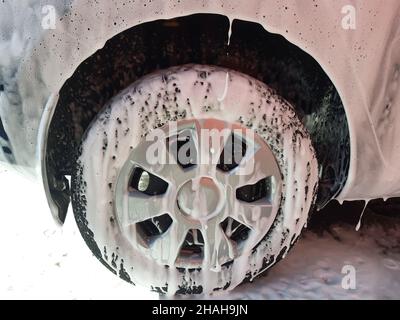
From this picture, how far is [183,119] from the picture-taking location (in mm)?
1669

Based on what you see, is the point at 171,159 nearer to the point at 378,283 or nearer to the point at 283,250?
the point at 283,250

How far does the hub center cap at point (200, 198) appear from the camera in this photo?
1721mm

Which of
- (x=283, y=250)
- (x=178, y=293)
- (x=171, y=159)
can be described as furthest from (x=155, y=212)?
(x=283, y=250)

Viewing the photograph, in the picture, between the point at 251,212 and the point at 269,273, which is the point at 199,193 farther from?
the point at 269,273

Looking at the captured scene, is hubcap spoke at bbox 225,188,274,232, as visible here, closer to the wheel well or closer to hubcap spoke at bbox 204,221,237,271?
hubcap spoke at bbox 204,221,237,271

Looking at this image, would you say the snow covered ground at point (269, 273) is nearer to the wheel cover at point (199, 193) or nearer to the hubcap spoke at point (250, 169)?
the wheel cover at point (199, 193)

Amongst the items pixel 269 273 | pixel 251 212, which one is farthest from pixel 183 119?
pixel 269 273

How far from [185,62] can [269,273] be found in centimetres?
95

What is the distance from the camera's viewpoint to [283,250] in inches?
74.5

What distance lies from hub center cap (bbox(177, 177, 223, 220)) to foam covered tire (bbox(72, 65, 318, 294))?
7 centimetres

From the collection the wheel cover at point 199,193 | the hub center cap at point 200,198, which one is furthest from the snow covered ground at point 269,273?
the hub center cap at point 200,198

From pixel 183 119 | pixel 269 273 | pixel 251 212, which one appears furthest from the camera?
pixel 269 273

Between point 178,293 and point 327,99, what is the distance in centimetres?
88

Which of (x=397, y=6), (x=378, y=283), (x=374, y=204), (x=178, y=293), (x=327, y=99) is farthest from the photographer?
(x=374, y=204)
